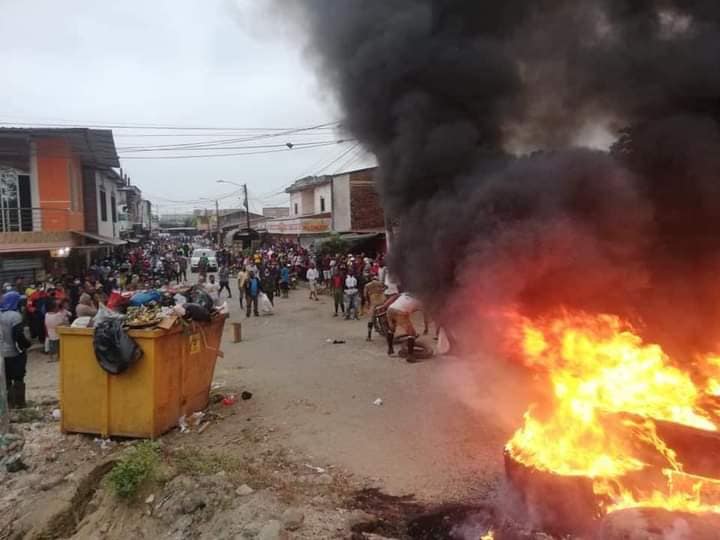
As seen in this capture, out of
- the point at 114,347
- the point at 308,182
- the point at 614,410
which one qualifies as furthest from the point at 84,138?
the point at 308,182

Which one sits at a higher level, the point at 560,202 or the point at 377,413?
the point at 560,202

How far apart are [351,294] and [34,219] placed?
35.6 feet

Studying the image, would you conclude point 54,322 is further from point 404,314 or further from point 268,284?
point 268,284

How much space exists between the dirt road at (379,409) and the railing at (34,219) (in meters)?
8.44

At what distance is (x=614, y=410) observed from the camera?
4.87m

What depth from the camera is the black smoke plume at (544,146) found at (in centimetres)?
526

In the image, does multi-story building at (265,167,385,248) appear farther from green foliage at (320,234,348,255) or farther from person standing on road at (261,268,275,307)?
person standing on road at (261,268,275,307)

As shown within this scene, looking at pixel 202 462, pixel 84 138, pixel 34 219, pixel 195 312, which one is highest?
pixel 84 138

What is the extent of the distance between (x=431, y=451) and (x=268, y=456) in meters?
1.78

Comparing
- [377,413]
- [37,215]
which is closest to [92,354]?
[377,413]

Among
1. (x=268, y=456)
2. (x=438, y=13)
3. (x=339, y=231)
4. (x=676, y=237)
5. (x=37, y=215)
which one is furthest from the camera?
(x=339, y=231)

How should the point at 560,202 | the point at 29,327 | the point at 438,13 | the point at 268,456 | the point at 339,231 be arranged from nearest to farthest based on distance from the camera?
the point at 560,202 < the point at 268,456 < the point at 438,13 < the point at 29,327 < the point at 339,231

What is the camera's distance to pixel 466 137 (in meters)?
6.28

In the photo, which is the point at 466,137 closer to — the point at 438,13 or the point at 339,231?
the point at 438,13
